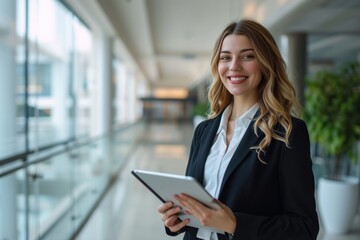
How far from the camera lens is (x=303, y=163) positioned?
102 centimetres

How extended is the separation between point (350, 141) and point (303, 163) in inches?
142

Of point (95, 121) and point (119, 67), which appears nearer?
point (95, 121)

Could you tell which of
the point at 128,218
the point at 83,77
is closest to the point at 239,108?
the point at 128,218

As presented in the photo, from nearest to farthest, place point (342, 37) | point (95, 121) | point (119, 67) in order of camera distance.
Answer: point (342, 37) < point (95, 121) < point (119, 67)

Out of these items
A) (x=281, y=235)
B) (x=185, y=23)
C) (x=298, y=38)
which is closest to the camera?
(x=281, y=235)

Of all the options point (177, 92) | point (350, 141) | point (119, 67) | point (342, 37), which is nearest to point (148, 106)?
point (177, 92)

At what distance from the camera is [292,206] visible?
3.36ft

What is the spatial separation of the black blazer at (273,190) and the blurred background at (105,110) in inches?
23.4

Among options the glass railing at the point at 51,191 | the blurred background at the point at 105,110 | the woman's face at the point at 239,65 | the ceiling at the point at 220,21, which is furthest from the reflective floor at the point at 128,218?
the ceiling at the point at 220,21

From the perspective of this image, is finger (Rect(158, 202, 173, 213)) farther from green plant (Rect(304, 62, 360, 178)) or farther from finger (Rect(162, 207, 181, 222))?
green plant (Rect(304, 62, 360, 178))

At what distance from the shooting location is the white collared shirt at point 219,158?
3.80 ft

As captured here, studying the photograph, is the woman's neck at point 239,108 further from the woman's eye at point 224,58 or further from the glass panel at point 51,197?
the glass panel at point 51,197

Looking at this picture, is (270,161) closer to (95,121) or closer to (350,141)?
(350,141)

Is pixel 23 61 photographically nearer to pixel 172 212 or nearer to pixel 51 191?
pixel 51 191
